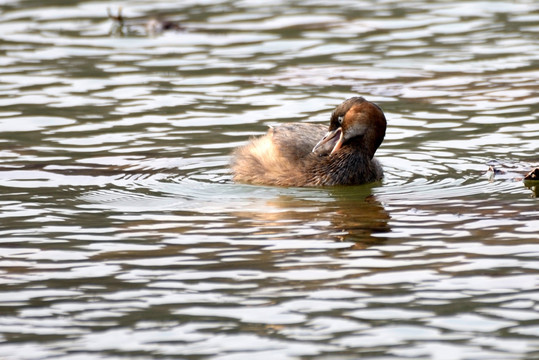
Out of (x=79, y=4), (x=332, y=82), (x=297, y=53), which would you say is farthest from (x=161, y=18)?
(x=332, y=82)

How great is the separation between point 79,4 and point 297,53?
5.76 meters

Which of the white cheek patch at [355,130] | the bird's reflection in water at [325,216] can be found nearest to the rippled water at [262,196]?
the bird's reflection in water at [325,216]

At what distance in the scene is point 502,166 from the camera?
451 inches

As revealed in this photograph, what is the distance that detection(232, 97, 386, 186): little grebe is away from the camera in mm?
11156

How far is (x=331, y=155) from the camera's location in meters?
11.3

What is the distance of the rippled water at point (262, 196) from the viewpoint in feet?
23.8

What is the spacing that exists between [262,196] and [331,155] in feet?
2.84

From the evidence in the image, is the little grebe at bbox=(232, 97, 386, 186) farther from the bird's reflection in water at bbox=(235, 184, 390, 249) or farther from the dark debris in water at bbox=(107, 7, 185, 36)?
the dark debris in water at bbox=(107, 7, 185, 36)

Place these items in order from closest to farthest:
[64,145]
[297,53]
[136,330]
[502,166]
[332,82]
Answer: [136,330], [502,166], [64,145], [332,82], [297,53]

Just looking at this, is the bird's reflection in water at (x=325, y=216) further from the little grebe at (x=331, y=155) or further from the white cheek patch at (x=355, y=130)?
the white cheek patch at (x=355, y=130)

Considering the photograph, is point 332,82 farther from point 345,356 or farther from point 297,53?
point 345,356

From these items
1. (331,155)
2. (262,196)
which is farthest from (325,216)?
(331,155)

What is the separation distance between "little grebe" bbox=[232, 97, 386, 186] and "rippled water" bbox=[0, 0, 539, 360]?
0.61 feet

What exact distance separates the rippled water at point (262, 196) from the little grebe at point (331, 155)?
0.19 meters
